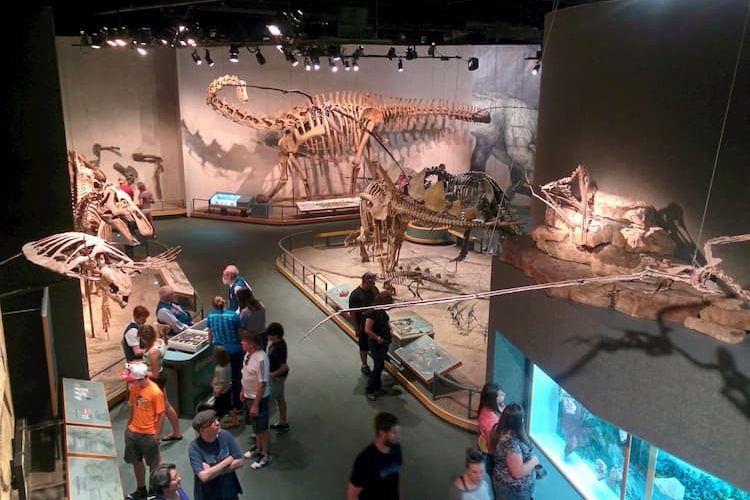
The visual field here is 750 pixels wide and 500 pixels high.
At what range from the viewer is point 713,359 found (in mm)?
3818

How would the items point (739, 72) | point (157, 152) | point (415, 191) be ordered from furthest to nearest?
1. point (157, 152)
2. point (415, 191)
3. point (739, 72)

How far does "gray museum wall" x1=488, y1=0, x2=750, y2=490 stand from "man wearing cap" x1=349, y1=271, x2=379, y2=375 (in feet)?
5.87

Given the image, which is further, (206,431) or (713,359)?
(206,431)

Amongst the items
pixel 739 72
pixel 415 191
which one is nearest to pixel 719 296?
pixel 739 72

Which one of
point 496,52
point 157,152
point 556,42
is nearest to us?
point 556,42

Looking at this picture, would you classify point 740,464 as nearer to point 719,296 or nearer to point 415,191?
point 719,296

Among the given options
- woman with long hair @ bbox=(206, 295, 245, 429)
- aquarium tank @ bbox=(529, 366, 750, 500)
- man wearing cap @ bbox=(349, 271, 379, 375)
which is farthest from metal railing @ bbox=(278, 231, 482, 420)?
woman with long hair @ bbox=(206, 295, 245, 429)

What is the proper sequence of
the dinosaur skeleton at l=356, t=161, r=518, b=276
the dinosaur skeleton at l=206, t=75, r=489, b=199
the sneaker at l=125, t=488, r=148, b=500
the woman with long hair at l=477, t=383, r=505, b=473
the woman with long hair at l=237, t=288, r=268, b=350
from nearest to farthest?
→ the woman with long hair at l=477, t=383, r=505, b=473, the sneaker at l=125, t=488, r=148, b=500, the woman with long hair at l=237, t=288, r=268, b=350, the dinosaur skeleton at l=356, t=161, r=518, b=276, the dinosaur skeleton at l=206, t=75, r=489, b=199

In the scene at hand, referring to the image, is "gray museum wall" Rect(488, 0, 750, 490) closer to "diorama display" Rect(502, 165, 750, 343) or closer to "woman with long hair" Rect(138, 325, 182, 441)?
"diorama display" Rect(502, 165, 750, 343)

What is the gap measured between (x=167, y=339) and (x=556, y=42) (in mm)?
5705

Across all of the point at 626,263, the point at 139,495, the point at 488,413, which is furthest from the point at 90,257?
the point at 626,263

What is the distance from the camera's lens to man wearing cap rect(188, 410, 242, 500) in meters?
4.23

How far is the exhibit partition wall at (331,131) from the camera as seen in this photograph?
1658cm

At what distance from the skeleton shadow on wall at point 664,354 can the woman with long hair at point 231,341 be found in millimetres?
3399
